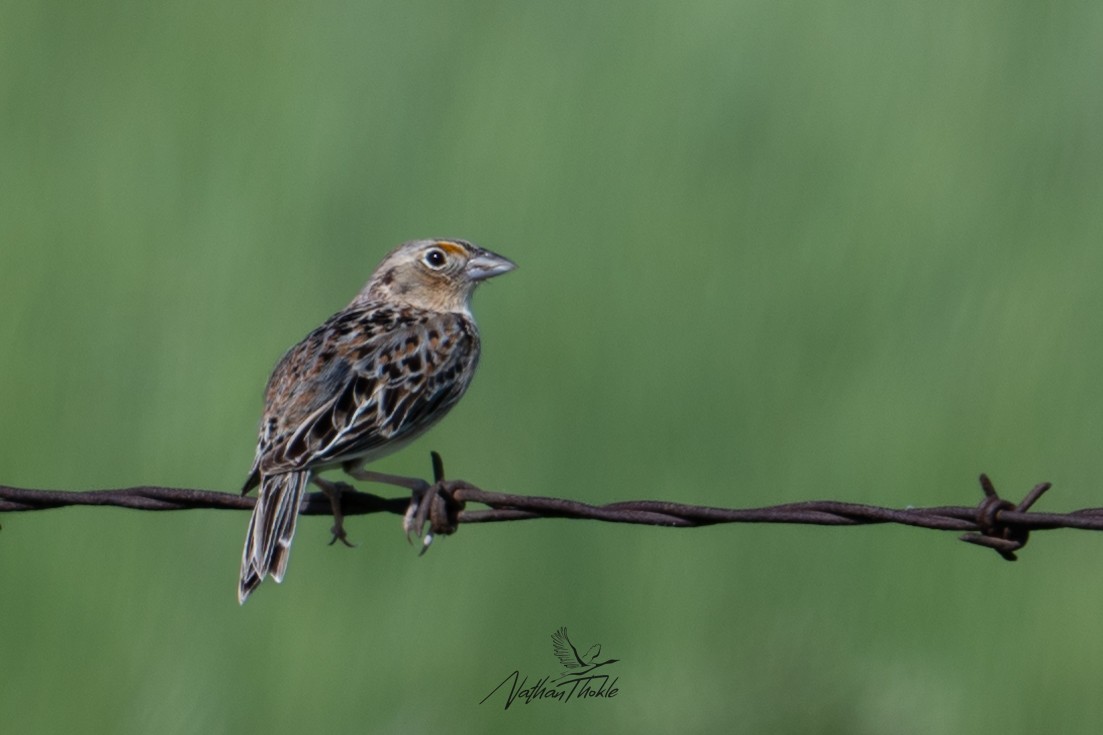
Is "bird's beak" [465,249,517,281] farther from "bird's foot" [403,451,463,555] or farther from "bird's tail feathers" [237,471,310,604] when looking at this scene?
"bird's foot" [403,451,463,555]

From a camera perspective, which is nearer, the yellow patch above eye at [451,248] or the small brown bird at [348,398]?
the small brown bird at [348,398]

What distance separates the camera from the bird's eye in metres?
7.64

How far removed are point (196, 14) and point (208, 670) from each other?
4603 millimetres

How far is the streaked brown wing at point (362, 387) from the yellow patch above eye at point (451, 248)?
62 cm

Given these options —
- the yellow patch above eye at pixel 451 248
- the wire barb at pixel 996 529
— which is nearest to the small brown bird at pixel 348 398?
the yellow patch above eye at pixel 451 248

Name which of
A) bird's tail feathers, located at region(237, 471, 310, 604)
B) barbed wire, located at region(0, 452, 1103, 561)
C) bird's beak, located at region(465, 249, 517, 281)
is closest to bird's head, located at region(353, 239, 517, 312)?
bird's beak, located at region(465, 249, 517, 281)

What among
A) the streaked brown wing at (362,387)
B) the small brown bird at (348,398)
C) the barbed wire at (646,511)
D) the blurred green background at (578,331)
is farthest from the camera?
the blurred green background at (578,331)

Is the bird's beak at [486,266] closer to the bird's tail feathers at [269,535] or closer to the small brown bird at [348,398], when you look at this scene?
the small brown bird at [348,398]

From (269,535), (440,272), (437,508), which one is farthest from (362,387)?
(440,272)

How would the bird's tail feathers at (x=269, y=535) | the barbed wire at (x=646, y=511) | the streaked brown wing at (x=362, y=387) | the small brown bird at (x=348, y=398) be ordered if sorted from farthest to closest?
the streaked brown wing at (x=362, y=387) → the small brown bird at (x=348, y=398) → the bird's tail feathers at (x=269, y=535) → the barbed wire at (x=646, y=511)

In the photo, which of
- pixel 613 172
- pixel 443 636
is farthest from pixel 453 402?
pixel 613 172

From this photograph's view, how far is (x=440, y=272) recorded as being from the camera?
25.1ft

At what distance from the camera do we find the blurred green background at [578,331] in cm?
724

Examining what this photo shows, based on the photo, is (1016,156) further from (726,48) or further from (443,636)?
(443,636)
